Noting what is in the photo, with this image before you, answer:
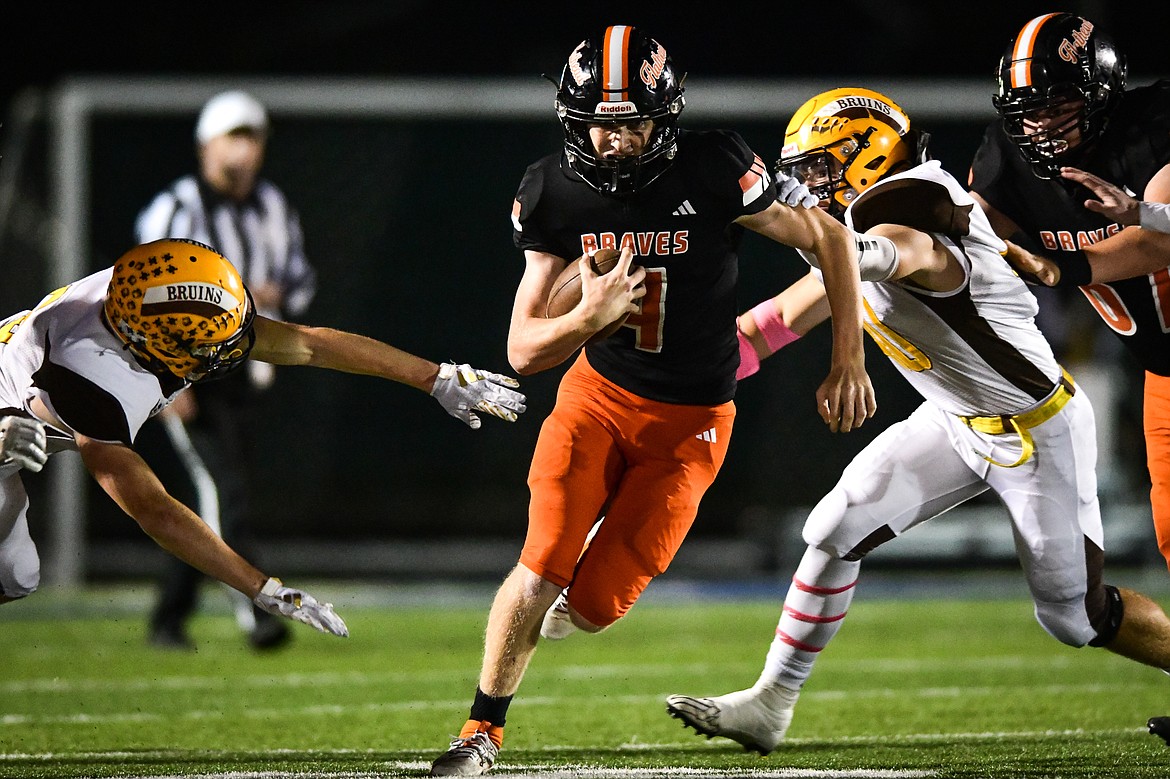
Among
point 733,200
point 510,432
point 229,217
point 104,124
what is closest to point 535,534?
point 733,200

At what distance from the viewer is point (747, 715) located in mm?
4188

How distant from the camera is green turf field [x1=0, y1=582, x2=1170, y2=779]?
399 cm

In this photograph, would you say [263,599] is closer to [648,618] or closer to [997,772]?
[997,772]

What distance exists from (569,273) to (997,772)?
1.62 meters

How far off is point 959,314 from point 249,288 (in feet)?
11.2

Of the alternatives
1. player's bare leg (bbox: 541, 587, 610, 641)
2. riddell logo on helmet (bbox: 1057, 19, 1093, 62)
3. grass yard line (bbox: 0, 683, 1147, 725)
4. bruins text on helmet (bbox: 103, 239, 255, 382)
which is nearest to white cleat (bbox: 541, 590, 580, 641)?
player's bare leg (bbox: 541, 587, 610, 641)

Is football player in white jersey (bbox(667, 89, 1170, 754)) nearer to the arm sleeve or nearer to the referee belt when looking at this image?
the referee belt

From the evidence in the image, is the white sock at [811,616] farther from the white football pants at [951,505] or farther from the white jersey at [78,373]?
the white jersey at [78,373]

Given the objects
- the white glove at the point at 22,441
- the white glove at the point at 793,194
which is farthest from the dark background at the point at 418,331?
the white glove at the point at 22,441

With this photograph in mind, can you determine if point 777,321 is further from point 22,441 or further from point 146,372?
point 22,441

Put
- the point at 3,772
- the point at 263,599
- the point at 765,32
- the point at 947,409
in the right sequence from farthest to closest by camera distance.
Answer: the point at 765,32 < the point at 947,409 < the point at 3,772 < the point at 263,599

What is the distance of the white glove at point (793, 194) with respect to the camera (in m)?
3.89

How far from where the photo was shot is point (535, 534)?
388 centimetres

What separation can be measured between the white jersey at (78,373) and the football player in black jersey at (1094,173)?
7.93ft
